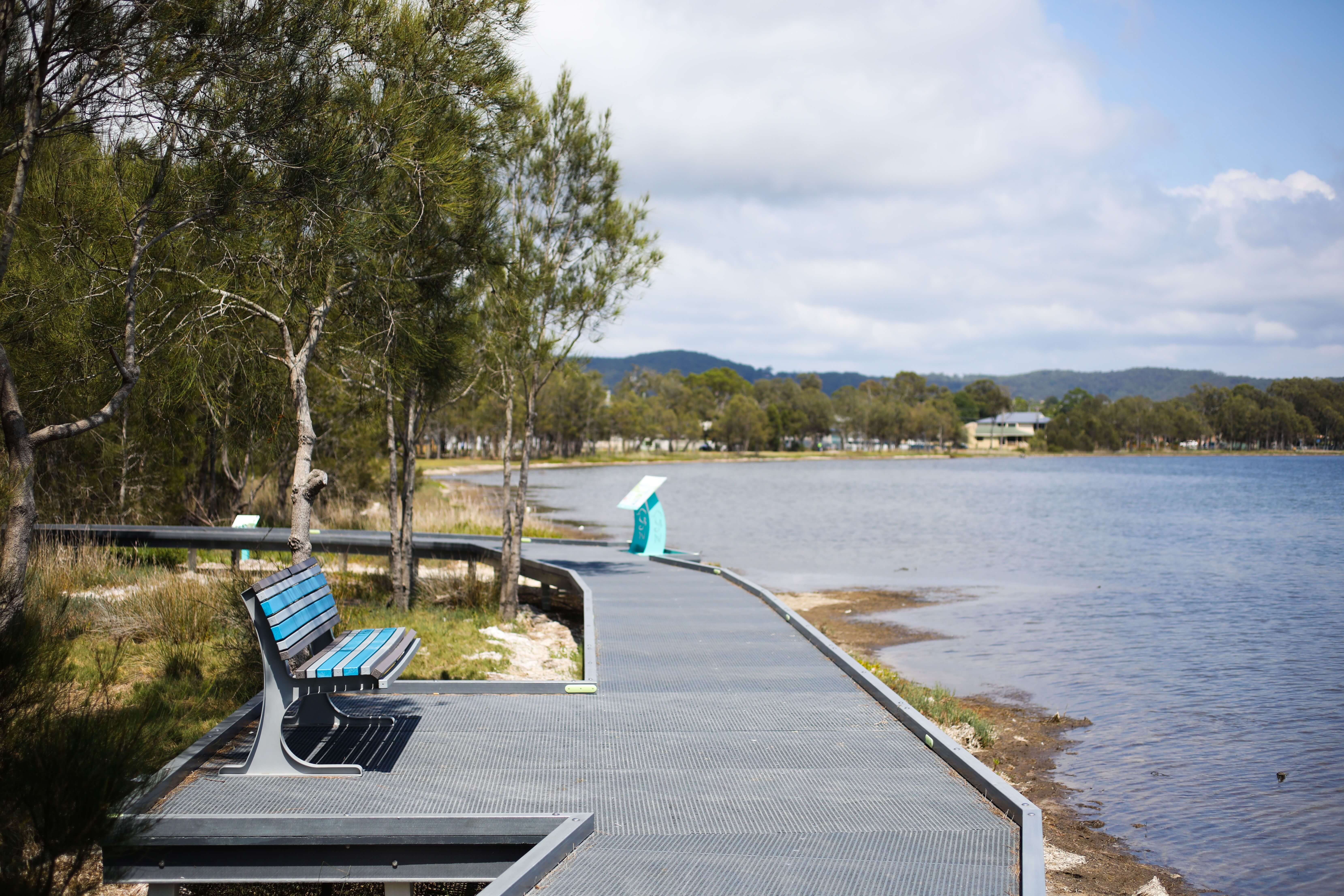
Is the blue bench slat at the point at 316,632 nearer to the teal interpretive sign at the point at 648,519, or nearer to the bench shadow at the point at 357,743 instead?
the bench shadow at the point at 357,743

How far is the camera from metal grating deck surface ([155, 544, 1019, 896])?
4.35 metres

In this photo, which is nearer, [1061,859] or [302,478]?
[1061,859]

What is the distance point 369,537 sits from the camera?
16.1 meters

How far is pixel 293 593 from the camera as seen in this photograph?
5738 mm

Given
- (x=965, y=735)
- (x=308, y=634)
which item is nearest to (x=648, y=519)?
(x=965, y=735)

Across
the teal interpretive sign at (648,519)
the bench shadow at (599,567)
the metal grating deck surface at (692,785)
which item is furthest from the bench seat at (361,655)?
the teal interpretive sign at (648,519)

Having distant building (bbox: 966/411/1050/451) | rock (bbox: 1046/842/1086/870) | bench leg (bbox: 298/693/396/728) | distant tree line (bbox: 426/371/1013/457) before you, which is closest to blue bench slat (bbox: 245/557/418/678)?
bench leg (bbox: 298/693/396/728)

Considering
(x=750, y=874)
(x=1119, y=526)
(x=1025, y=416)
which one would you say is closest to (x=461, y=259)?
(x=750, y=874)

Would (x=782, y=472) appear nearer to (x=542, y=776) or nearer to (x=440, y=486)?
(x=440, y=486)

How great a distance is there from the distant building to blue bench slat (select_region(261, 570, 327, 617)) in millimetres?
158723

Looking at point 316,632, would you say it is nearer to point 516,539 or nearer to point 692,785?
point 692,785

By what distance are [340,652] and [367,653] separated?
26 cm

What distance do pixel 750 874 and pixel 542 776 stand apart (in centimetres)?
159

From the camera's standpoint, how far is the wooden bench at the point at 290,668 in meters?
5.16
